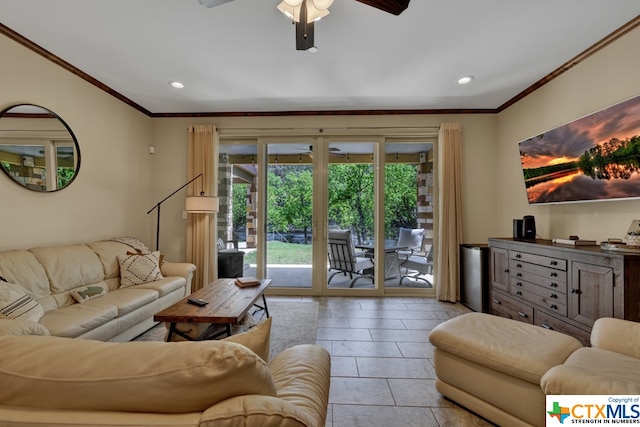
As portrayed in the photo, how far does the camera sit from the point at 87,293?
259cm

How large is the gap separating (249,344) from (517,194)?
12.9 feet

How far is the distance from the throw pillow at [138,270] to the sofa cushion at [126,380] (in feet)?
8.72

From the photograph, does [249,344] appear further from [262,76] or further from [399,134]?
[399,134]

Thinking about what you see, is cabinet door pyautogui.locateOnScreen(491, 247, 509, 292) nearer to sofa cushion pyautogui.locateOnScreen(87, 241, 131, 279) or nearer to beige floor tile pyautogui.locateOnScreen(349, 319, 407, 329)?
beige floor tile pyautogui.locateOnScreen(349, 319, 407, 329)

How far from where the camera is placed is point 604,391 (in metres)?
1.18

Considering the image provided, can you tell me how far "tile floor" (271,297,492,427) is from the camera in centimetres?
178

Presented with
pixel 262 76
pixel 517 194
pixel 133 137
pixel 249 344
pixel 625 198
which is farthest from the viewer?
pixel 133 137

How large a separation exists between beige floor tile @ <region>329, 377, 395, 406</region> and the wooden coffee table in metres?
0.87

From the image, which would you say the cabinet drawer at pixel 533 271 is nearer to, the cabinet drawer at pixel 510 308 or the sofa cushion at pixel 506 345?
the cabinet drawer at pixel 510 308

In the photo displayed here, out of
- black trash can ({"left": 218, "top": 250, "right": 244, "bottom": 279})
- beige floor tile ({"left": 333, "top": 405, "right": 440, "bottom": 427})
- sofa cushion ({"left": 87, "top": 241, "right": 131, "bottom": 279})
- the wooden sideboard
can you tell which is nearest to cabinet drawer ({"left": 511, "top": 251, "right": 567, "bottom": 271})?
the wooden sideboard

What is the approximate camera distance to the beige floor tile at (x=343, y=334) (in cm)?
285

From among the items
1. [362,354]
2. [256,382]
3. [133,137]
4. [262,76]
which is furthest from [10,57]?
[362,354]

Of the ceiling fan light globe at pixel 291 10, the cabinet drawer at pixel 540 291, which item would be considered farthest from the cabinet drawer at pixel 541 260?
the ceiling fan light globe at pixel 291 10

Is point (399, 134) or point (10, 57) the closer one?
point (10, 57)
